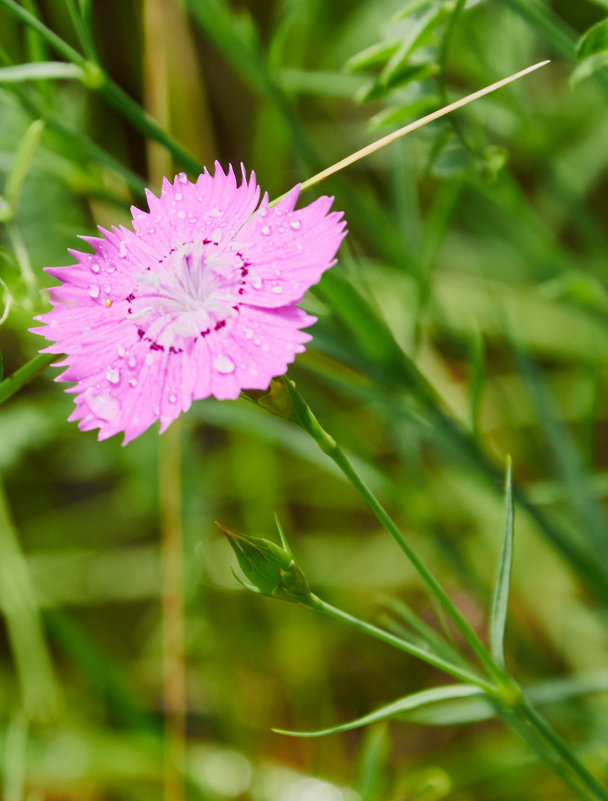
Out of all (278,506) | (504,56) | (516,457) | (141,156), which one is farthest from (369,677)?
(141,156)

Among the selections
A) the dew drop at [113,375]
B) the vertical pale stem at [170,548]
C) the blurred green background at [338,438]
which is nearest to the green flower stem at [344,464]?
the dew drop at [113,375]

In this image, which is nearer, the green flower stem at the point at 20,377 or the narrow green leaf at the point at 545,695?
the green flower stem at the point at 20,377

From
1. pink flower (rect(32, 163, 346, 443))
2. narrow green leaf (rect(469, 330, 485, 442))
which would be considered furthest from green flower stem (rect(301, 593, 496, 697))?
narrow green leaf (rect(469, 330, 485, 442))

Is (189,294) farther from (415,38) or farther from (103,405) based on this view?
(415,38)

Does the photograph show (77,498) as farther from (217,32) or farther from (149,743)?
(217,32)

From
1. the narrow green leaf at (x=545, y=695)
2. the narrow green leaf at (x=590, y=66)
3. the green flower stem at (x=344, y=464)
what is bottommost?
the narrow green leaf at (x=545, y=695)

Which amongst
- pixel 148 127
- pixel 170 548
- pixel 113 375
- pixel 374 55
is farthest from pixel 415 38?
pixel 170 548

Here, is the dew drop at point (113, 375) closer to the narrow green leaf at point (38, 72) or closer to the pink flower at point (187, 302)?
the pink flower at point (187, 302)
